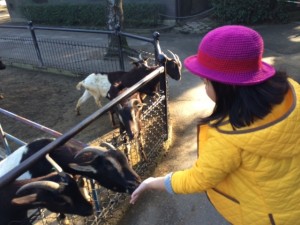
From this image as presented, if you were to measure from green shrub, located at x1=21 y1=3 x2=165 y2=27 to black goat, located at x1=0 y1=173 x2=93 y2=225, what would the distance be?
39.0 ft

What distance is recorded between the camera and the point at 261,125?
60.4 inches

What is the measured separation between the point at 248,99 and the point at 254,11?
11.3 meters

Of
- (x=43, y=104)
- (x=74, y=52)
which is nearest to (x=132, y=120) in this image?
(x=43, y=104)

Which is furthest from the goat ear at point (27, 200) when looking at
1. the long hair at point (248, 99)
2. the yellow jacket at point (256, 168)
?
the long hair at point (248, 99)

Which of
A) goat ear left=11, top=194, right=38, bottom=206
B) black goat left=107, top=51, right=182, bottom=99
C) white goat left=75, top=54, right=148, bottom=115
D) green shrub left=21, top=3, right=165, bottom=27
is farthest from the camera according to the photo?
green shrub left=21, top=3, right=165, bottom=27

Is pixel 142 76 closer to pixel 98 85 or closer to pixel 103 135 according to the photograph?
pixel 98 85

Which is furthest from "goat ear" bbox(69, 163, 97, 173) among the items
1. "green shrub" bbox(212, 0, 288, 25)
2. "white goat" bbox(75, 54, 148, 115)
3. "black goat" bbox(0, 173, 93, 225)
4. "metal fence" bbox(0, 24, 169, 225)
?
"green shrub" bbox(212, 0, 288, 25)

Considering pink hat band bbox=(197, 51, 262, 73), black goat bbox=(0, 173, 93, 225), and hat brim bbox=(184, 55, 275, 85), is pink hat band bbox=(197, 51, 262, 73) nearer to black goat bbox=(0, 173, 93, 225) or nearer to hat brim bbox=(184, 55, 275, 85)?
hat brim bbox=(184, 55, 275, 85)

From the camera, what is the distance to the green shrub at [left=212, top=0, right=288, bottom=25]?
38.5ft

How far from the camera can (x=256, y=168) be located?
1.64 meters

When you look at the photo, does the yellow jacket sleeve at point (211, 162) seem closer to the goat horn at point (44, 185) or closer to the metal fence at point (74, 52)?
the goat horn at point (44, 185)

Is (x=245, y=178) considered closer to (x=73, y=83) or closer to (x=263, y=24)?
(x=73, y=83)

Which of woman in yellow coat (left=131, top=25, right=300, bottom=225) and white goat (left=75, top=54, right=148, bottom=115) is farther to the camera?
white goat (left=75, top=54, right=148, bottom=115)

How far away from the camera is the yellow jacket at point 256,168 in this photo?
5.03ft
